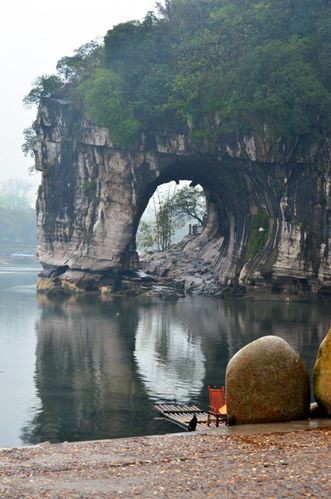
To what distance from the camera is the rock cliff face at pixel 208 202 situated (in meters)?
66.5

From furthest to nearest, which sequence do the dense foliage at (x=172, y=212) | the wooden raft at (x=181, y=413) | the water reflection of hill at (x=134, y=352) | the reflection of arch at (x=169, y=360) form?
the dense foliage at (x=172, y=212), the reflection of arch at (x=169, y=360), the water reflection of hill at (x=134, y=352), the wooden raft at (x=181, y=413)

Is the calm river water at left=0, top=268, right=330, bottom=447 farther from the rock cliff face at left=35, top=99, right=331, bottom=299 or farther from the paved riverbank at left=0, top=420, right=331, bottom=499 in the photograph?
the paved riverbank at left=0, top=420, right=331, bottom=499

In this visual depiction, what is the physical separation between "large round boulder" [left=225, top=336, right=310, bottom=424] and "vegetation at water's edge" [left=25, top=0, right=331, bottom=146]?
4878 centimetres

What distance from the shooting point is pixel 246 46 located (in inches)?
2726

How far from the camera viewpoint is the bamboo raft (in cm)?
2425

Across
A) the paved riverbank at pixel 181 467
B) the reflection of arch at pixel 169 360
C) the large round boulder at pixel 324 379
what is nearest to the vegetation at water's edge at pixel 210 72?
the reflection of arch at pixel 169 360

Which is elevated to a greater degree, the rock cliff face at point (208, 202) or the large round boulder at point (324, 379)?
the rock cliff face at point (208, 202)

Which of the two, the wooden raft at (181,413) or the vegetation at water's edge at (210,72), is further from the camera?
the vegetation at water's edge at (210,72)

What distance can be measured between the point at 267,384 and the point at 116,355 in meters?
23.1

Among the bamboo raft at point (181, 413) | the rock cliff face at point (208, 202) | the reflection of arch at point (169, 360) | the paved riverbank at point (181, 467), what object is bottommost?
the reflection of arch at point (169, 360)

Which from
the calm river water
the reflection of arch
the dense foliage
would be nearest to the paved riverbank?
the calm river water

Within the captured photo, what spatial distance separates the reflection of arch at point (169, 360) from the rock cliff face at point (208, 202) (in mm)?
18609

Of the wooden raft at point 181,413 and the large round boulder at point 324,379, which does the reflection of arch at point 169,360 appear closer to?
the wooden raft at point 181,413

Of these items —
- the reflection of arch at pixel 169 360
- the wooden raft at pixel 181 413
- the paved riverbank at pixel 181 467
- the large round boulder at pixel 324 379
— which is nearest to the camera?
the paved riverbank at pixel 181 467
